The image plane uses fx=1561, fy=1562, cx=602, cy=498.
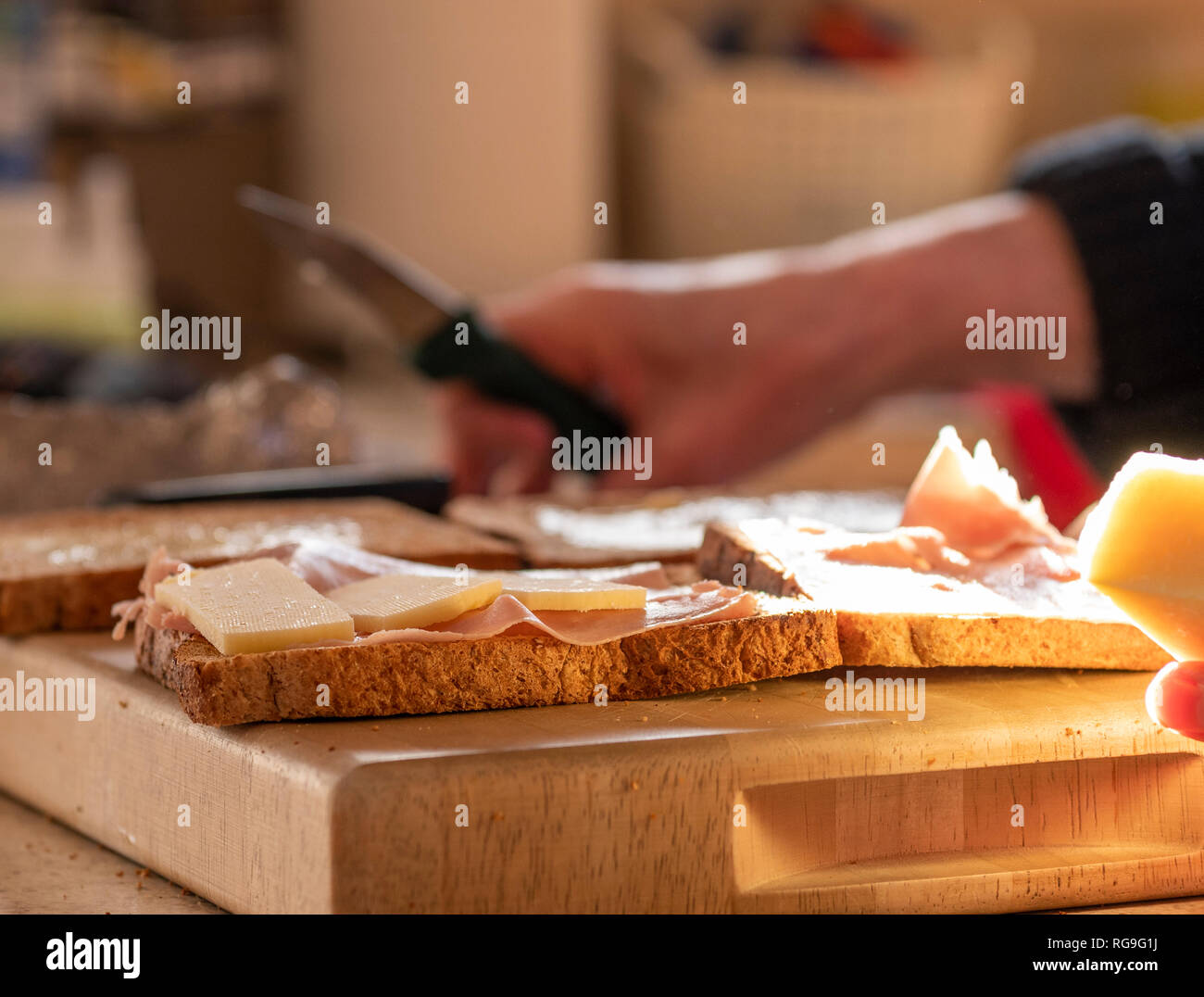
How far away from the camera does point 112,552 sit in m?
0.98

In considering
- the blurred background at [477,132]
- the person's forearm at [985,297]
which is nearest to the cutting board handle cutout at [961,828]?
the person's forearm at [985,297]

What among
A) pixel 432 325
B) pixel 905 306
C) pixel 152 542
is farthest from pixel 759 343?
pixel 152 542

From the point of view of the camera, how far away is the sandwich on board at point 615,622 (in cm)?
67

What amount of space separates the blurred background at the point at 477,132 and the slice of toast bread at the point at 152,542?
1.54 meters

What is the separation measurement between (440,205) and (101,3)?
81 centimetres

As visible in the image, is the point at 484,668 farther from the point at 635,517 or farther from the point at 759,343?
the point at 759,343

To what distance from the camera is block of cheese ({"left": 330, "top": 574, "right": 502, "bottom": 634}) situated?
0.69 m

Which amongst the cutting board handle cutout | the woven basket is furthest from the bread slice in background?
the woven basket

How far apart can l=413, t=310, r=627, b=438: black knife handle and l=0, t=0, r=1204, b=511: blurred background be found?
1228 mm

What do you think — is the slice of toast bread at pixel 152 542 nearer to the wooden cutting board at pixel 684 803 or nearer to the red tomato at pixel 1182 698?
the wooden cutting board at pixel 684 803

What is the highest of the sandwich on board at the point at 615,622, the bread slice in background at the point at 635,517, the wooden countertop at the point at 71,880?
the bread slice in background at the point at 635,517

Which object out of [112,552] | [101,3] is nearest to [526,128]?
[101,3]

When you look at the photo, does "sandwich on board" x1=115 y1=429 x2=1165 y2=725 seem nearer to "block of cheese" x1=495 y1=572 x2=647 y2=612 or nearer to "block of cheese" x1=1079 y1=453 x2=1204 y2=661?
"block of cheese" x1=495 y1=572 x2=647 y2=612

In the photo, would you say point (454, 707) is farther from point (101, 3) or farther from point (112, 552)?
point (101, 3)
